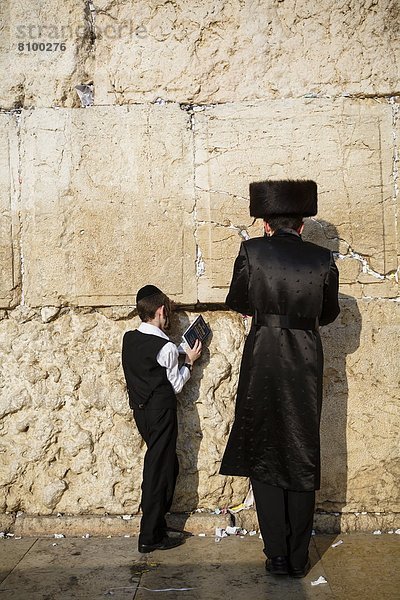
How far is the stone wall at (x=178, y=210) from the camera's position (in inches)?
160

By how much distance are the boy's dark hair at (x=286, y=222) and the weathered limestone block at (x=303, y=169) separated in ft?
1.73

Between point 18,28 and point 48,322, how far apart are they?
1652 millimetres

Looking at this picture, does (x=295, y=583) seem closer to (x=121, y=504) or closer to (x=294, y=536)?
(x=294, y=536)

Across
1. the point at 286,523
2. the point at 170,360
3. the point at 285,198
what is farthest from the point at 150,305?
the point at 286,523

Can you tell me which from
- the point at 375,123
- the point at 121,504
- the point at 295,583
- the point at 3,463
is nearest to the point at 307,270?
the point at 375,123

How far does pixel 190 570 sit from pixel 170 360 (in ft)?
3.33

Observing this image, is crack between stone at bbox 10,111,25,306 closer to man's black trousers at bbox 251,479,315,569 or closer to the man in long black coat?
the man in long black coat

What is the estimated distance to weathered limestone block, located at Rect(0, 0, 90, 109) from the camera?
4.19 m

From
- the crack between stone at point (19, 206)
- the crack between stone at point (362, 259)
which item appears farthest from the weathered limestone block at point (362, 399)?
the crack between stone at point (19, 206)

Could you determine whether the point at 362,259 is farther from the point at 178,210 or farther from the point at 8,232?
the point at 8,232

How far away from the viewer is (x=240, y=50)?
4.14 m

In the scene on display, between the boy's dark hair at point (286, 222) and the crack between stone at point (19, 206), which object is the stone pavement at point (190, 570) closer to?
the crack between stone at point (19, 206)

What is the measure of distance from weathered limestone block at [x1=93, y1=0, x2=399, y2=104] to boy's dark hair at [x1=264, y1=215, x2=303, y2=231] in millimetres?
921

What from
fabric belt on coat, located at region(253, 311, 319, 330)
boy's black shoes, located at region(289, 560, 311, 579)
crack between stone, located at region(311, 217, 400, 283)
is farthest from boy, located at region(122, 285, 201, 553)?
crack between stone, located at region(311, 217, 400, 283)
